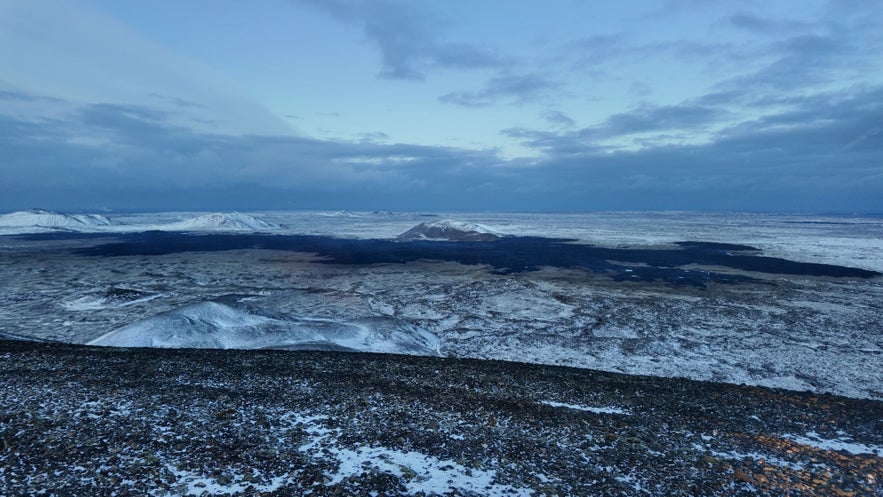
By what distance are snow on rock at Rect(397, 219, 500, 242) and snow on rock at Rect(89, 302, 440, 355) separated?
44.1 meters

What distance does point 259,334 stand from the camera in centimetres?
1570

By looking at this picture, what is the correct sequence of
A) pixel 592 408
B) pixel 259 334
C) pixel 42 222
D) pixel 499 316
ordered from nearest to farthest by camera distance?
pixel 592 408
pixel 259 334
pixel 499 316
pixel 42 222

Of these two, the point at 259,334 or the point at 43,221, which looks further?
the point at 43,221

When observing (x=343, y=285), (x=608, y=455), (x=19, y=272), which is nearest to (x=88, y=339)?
(x=343, y=285)

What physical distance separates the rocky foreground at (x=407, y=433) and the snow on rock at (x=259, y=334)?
3.87m

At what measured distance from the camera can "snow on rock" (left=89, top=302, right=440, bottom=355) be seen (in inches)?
582

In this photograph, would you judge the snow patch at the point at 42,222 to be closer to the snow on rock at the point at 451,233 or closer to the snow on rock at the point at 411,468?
the snow on rock at the point at 451,233

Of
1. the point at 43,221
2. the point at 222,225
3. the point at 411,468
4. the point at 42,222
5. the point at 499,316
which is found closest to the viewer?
the point at 411,468

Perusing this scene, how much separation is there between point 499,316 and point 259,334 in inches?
371

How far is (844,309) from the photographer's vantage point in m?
19.9

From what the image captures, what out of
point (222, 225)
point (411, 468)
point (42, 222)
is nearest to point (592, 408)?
point (411, 468)

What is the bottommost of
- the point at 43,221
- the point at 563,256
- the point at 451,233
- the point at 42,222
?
the point at 563,256

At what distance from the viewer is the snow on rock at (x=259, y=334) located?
48.5 ft

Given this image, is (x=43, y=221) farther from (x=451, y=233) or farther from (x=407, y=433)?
(x=407, y=433)
